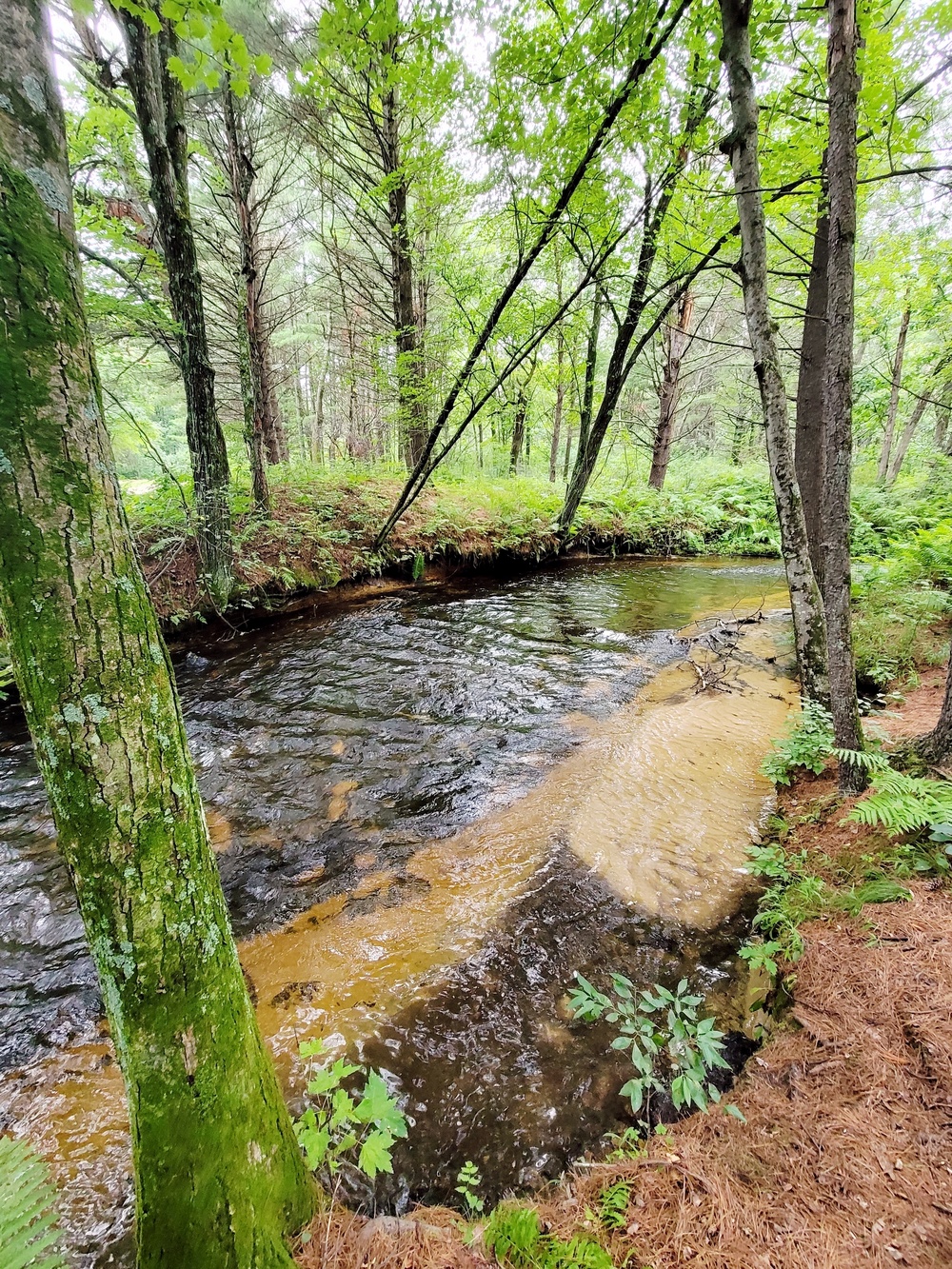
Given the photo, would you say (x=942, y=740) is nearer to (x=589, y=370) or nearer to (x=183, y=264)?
(x=183, y=264)

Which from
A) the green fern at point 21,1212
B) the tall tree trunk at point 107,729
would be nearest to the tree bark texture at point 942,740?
the tall tree trunk at point 107,729

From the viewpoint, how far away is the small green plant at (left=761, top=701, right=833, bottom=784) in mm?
3771

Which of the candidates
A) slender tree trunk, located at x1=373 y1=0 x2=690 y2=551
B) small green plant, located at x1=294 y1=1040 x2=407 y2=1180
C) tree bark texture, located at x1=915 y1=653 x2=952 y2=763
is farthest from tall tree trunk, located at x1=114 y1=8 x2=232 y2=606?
tree bark texture, located at x1=915 y1=653 x2=952 y2=763

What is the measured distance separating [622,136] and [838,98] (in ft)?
10.1

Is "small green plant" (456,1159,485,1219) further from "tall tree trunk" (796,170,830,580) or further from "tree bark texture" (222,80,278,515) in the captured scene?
"tree bark texture" (222,80,278,515)

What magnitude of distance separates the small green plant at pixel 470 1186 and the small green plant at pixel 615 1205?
45 centimetres

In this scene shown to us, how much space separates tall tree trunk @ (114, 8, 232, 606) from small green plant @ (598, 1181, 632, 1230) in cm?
685

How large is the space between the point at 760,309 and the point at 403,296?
8.31 meters

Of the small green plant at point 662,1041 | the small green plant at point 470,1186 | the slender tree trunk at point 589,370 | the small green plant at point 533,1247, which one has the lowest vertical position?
the small green plant at point 470,1186

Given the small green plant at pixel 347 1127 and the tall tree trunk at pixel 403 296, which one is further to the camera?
the tall tree trunk at pixel 403 296

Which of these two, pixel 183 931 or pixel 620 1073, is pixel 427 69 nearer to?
pixel 183 931

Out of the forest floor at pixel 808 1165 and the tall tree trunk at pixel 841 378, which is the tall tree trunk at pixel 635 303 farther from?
the forest floor at pixel 808 1165

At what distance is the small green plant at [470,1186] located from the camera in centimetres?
168

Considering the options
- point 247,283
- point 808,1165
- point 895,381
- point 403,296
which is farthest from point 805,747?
point 895,381
